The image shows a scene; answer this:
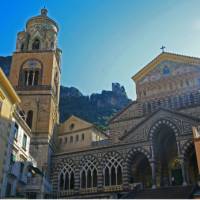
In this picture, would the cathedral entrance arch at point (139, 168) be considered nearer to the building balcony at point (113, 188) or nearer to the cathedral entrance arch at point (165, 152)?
the building balcony at point (113, 188)

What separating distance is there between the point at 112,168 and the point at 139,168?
256cm

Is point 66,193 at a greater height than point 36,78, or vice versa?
point 36,78

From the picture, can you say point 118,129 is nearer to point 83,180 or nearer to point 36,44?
point 83,180

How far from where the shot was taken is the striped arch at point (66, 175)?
29.6m

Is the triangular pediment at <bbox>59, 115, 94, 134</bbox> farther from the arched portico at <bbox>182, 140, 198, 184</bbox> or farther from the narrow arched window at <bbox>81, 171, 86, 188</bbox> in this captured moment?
the arched portico at <bbox>182, 140, 198, 184</bbox>

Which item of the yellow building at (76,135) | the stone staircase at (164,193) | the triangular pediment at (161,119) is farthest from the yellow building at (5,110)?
the yellow building at (76,135)

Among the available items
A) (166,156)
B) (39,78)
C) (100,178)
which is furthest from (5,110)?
(39,78)

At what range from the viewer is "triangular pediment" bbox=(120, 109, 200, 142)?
84.7 feet

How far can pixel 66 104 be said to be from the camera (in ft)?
254

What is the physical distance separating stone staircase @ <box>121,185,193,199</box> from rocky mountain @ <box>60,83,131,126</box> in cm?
4923

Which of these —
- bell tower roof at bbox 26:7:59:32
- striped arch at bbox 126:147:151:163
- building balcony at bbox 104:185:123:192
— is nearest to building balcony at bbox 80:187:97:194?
building balcony at bbox 104:185:123:192

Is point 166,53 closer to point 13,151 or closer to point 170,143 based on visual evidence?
point 170,143

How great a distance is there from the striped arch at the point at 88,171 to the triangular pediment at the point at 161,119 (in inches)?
139

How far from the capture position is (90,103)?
262ft
